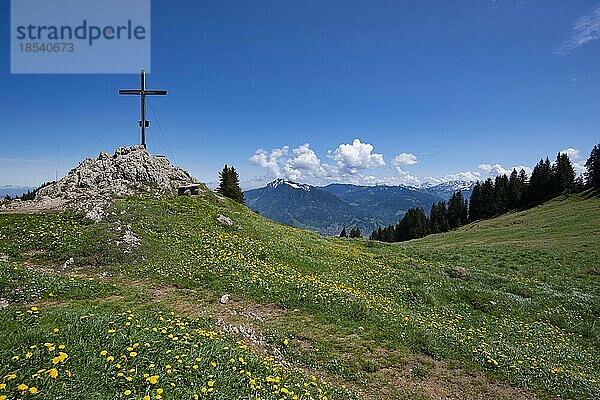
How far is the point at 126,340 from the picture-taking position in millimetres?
8414

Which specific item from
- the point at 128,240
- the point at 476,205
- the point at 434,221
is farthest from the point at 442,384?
the point at 476,205

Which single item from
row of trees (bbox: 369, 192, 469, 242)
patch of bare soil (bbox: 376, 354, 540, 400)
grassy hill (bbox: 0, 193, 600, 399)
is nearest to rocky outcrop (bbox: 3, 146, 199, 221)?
grassy hill (bbox: 0, 193, 600, 399)

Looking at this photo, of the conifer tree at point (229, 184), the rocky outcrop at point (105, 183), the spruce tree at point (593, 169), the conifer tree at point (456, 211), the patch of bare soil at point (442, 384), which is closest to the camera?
the patch of bare soil at point (442, 384)

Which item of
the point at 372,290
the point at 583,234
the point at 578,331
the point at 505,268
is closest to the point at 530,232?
the point at 583,234

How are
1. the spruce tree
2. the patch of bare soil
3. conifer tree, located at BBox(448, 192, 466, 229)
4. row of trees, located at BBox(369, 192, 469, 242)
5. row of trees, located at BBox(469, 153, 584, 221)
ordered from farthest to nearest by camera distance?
conifer tree, located at BBox(448, 192, 466, 229), row of trees, located at BBox(369, 192, 469, 242), row of trees, located at BBox(469, 153, 584, 221), the spruce tree, the patch of bare soil

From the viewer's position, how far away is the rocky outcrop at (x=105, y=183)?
25.3 m

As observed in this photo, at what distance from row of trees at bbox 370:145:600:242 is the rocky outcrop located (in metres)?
94.7

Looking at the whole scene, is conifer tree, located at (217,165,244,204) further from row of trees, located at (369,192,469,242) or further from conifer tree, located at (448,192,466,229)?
conifer tree, located at (448,192,466,229)

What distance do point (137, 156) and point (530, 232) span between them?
61786 millimetres

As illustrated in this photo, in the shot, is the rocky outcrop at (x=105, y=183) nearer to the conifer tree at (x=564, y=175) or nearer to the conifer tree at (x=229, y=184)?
the conifer tree at (x=229, y=184)

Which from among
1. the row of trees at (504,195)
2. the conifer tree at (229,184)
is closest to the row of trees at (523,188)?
the row of trees at (504,195)

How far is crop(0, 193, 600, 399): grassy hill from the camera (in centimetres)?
765

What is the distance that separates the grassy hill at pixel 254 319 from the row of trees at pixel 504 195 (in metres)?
85.9

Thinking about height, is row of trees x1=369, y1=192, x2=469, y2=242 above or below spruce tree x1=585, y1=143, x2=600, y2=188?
below
